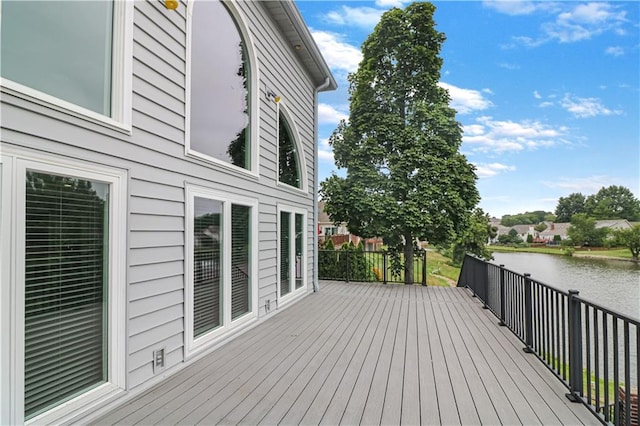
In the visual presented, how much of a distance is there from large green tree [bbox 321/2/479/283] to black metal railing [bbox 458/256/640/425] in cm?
217

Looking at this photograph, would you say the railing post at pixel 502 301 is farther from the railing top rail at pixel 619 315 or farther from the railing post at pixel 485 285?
the railing top rail at pixel 619 315

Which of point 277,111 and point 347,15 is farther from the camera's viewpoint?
point 347,15

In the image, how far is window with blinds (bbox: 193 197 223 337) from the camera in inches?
124

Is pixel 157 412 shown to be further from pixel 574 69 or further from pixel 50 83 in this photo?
pixel 574 69

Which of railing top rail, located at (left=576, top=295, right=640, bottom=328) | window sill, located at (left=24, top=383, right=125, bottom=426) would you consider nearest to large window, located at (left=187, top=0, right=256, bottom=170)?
window sill, located at (left=24, top=383, right=125, bottom=426)

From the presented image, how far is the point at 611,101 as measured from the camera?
720 inches

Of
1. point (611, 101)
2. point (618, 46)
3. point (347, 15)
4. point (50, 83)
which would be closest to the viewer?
point (50, 83)

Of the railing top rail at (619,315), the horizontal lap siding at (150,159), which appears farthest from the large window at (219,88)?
the railing top rail at (619,315)

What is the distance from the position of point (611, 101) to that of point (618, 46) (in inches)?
191

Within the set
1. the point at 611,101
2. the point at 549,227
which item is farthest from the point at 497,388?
the point at 549,227

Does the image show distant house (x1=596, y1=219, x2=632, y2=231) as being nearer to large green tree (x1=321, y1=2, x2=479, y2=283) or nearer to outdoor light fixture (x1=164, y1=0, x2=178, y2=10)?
large green tree (x1=321, y1=2, x2=479, y2=283)

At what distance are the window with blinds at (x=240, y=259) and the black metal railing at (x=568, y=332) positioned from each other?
10.3 feet

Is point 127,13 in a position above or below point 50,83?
above

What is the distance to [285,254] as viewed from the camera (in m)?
5.48
